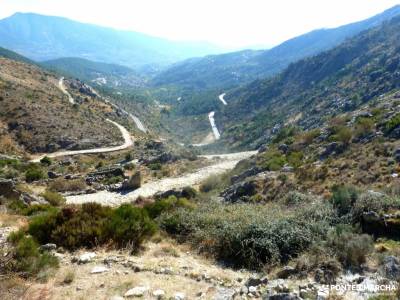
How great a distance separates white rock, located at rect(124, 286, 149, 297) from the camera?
715cm

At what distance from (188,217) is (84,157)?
1703 inches

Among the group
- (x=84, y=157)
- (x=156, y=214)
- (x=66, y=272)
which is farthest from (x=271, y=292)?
(x=84, y=157)

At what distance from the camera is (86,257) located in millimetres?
8898

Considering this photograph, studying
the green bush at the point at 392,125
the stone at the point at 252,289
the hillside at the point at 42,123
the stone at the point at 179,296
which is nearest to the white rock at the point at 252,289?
the stone at the point at 252,289

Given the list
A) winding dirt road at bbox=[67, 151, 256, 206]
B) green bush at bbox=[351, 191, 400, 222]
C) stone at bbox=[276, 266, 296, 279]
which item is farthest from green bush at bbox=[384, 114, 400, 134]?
→ stone at bbox=[276, 266, 296, 279]

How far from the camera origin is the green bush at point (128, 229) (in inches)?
394

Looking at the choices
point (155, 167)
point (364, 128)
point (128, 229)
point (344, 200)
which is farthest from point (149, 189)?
point (344, 200)

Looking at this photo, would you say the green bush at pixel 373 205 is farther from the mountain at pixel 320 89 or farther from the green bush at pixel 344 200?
the mountain at pixel 320 89

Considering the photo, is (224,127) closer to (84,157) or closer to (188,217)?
(84,157)

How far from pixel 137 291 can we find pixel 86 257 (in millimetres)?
2170

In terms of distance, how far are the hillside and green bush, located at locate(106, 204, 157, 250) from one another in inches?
1782

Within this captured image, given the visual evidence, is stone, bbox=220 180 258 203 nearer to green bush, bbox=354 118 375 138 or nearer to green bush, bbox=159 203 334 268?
green bush, bbox=354 118 375 138

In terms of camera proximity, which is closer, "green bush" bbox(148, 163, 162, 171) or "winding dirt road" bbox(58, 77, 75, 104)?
"green bush" bbox(148, 163, 162, 171)

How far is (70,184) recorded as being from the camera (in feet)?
106
